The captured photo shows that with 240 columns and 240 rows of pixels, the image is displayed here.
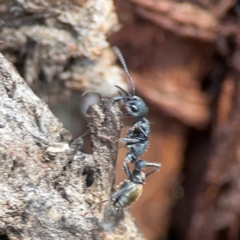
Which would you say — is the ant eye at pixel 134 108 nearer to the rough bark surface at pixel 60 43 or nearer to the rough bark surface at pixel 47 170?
the rough bark surface at pixel 60 43

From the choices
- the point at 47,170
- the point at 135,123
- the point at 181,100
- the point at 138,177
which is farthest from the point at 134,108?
the point at 181,100

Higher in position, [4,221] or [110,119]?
[110,119]

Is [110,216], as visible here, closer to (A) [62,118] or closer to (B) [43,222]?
(B) [43,222]

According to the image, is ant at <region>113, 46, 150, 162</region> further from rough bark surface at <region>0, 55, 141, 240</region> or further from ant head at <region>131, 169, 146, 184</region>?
rough bark surface at <region>0, 55, 141, 240</region>

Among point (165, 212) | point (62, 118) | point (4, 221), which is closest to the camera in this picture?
point (4, 221)

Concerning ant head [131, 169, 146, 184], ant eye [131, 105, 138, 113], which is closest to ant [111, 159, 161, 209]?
ant head [131, 169, 146, 184]

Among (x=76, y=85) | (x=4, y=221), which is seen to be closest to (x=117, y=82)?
(x=76, y=85)

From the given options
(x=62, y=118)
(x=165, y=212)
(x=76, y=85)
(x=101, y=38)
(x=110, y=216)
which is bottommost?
(x=165, y=212)

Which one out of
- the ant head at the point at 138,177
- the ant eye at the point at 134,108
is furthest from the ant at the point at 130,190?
the ant eye at the point at 134,108
